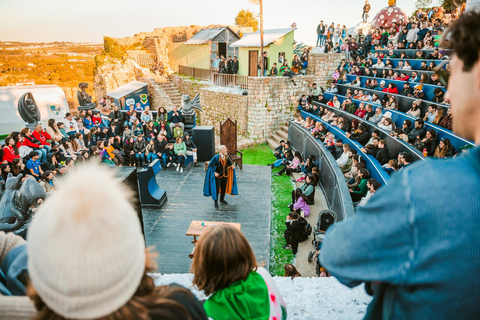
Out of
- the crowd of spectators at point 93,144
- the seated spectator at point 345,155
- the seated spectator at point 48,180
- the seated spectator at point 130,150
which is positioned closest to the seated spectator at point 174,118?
the crowd of spectators at point 93,144

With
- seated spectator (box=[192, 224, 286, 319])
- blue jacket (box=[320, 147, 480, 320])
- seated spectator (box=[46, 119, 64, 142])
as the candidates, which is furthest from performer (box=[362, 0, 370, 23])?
blue jacket (box=[320, 147, 480, 320])

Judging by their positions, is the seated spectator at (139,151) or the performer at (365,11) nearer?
the seated spectator at (139,151)

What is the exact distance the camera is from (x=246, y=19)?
133ft

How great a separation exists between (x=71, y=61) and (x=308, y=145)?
27.0 meters

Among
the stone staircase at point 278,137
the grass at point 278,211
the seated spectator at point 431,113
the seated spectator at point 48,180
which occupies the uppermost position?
the seated spectator at point 431,113

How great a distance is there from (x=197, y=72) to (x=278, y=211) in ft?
61.4

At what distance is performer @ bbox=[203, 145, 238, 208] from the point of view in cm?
716

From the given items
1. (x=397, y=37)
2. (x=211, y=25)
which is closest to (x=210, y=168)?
(x=397, y=37)

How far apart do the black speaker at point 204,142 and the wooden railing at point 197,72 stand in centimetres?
1191

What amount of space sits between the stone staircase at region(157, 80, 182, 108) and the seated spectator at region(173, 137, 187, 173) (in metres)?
13.3

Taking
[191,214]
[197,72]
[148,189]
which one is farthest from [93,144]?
[197,72]

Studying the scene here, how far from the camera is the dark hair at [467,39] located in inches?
26.9

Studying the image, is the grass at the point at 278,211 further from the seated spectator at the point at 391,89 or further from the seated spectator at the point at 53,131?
the seated spectator at the point at 53,131

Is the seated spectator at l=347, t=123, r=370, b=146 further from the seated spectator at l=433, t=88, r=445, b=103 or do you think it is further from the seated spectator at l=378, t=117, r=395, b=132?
the seated spectator at l=433, t=88, r=445, b=103
